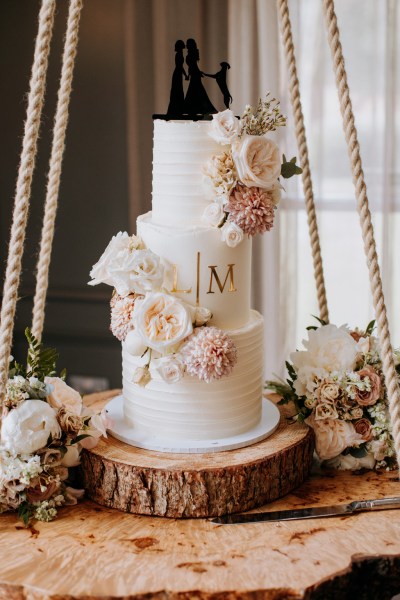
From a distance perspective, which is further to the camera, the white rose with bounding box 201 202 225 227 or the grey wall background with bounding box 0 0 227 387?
the grey wall background with bounding box 0 0 227 387

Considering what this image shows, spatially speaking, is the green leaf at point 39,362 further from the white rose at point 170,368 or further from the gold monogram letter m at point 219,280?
the gold monogram letter m at point 219,280

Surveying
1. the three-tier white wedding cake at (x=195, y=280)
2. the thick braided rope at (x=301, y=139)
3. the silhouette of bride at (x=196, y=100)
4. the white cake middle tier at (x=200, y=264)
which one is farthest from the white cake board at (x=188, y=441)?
the silhouette of bride at (x=196, y=100)

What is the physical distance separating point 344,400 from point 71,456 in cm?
57

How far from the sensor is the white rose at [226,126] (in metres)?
1.45

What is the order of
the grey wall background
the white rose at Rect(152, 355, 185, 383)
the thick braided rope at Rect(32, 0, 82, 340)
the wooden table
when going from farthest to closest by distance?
the grey wall background < the thick braided rope at Rect(32, 0, 82, 340) < the white rose at Rect(152, 355, 185, 383) < the wooden table

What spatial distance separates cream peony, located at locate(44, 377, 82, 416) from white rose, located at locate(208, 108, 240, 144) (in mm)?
563

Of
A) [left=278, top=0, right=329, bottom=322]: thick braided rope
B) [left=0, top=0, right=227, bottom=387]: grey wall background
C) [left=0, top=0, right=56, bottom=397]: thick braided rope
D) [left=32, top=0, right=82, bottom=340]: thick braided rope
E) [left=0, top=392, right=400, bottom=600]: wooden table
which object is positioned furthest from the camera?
[left=0, top=0, right=227, bottom=387]: grey wall background

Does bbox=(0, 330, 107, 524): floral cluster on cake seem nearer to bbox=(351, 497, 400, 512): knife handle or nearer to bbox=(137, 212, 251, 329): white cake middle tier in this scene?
bbox=(137, 212, 251, 329): white cake middle tier

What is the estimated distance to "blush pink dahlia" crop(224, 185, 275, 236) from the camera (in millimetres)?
1467

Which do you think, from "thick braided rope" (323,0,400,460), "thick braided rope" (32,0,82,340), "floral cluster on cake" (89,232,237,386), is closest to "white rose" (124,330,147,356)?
"floral cluster on cake" (89,232,237,386)

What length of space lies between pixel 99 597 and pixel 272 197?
809 mm

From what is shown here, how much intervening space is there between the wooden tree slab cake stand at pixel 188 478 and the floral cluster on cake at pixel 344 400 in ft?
0.41

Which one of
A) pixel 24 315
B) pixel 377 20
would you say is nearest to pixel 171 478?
pixel 377 20

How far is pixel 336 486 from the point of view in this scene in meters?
1.56
